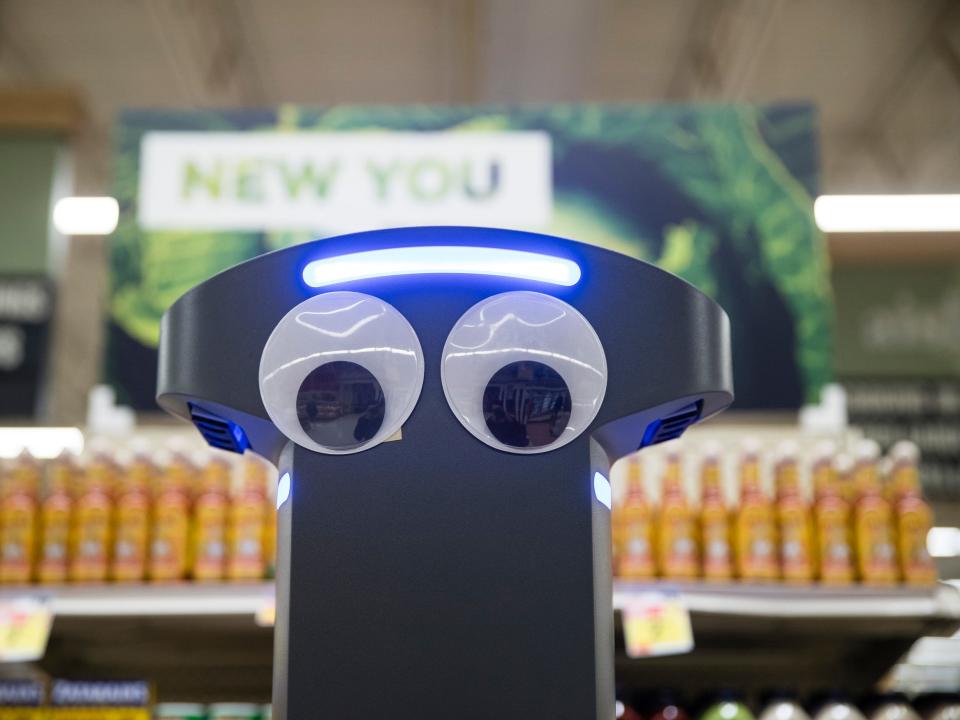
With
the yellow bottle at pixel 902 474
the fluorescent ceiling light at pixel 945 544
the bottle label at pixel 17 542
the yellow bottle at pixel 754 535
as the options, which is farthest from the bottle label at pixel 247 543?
the fluorescent ceiling light at pixel 945 544

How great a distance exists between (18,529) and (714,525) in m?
1.41

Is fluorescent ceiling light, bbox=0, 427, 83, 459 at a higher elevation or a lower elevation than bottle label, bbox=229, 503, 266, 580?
higher

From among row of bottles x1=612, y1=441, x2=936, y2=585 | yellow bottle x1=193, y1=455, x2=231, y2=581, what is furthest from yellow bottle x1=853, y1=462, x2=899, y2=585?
yellow bottle x1=193, y1=455, x2=231, y2=581

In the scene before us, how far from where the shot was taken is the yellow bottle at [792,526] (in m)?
2.23

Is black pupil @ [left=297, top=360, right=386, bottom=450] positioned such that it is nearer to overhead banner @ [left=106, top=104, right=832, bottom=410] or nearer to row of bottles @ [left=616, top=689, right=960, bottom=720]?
row of bottles @ [left=616, top=689, right=960, bottom=720]

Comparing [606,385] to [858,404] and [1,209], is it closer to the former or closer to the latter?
[1,209]

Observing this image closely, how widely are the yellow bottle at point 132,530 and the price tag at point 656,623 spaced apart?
3.17ft

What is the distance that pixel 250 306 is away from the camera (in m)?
0.80

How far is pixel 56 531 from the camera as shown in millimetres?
2270

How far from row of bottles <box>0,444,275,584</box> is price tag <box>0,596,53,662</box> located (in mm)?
140

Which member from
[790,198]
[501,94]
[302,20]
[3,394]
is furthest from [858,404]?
[302,20]

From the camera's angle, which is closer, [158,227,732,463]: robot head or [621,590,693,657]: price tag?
[158,227,732,463]: robot head

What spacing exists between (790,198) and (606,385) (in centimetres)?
253

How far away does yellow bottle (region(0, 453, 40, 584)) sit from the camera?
2.24m
